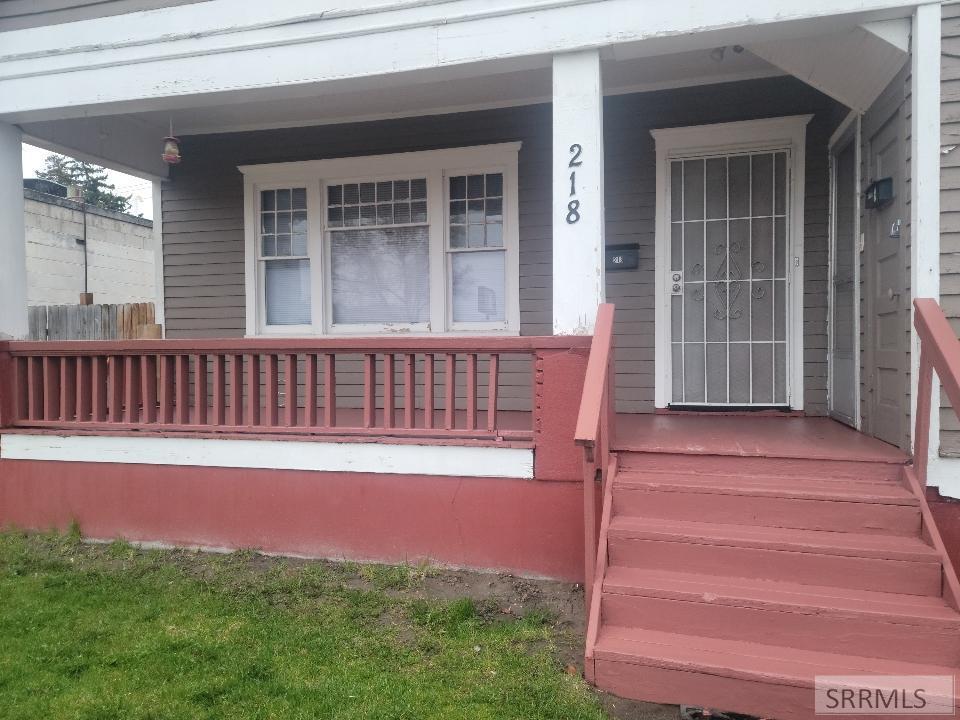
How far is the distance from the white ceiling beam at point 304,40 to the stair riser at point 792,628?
292 centimetres

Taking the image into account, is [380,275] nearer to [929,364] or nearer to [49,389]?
[49,389]

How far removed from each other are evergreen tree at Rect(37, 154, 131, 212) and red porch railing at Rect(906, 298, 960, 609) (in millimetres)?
37548

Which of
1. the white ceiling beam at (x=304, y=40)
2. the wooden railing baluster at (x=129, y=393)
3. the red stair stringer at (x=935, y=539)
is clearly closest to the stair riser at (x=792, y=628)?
the red stair stringer at (x=935, y=539)

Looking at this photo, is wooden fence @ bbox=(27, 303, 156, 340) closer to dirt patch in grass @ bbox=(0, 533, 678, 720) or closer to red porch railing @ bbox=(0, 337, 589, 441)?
red porch railing @ bbox=(0, 337, 589, 441)

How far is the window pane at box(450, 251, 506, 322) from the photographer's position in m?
5.66

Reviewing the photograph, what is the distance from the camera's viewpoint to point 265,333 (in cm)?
621

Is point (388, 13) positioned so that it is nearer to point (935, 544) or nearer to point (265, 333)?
point (265, 333)

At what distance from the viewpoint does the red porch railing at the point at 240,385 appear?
3875mm

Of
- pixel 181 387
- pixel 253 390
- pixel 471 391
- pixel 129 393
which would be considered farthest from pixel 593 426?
pixel 129 393

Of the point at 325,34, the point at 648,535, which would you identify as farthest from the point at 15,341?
the point at 648,535

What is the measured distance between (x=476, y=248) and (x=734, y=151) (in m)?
2.21

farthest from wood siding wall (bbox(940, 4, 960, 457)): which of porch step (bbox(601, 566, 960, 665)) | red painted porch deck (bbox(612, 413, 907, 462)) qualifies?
porch step (bbox(601, 566, 960, 665))

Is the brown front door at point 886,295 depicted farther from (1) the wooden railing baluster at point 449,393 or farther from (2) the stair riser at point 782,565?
(1) the wooden railing baluster at point 449,393

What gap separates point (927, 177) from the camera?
3.22 meters
